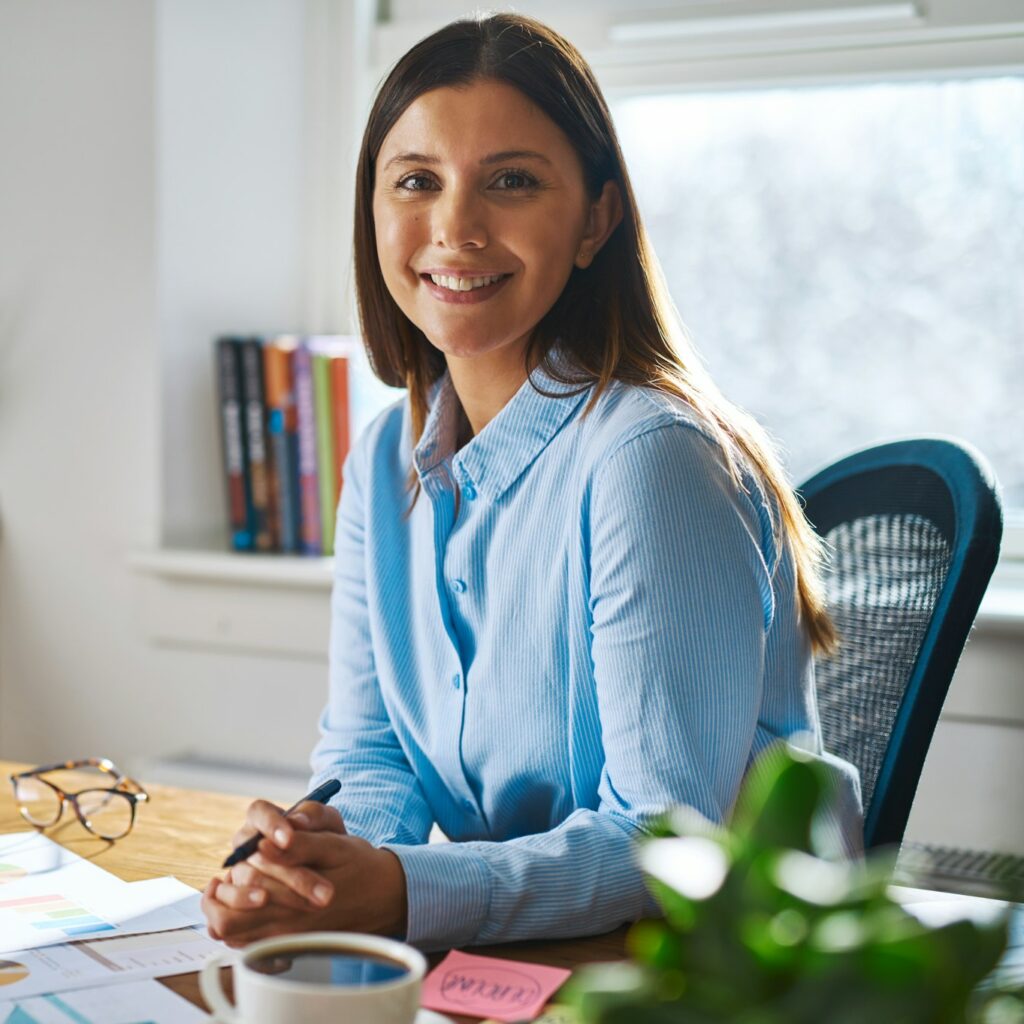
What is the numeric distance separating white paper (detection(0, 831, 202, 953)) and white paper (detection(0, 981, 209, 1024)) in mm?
96

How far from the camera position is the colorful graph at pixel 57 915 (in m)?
0.88


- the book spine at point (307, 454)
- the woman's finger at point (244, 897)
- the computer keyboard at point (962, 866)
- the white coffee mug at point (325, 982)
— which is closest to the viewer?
the white coffee mug at point (325, 982)

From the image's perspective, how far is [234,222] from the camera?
8.04 ft

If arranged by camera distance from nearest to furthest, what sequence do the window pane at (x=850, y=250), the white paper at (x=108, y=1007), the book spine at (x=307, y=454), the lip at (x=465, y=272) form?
the white paper at (x=108, y=1007), the lip at (x=465, y=272), the window pane at (x=850, y=250), the book spine at (x=307, y=454)

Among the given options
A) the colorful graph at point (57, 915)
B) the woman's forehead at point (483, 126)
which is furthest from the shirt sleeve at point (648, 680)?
the woman's forehead at point (483, 126)

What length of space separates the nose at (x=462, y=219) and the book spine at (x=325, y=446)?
43.5 inches

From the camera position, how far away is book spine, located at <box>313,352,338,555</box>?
7.57 ft

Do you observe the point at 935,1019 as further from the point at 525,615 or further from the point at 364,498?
the point at 364,498

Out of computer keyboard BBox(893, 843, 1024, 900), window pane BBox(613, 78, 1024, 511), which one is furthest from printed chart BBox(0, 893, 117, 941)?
window pane BBox(613, 78, 1024, 511)

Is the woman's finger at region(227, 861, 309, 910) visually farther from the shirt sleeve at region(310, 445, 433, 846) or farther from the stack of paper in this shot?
the shirt sleeve at region(310, 445, 433, 846)

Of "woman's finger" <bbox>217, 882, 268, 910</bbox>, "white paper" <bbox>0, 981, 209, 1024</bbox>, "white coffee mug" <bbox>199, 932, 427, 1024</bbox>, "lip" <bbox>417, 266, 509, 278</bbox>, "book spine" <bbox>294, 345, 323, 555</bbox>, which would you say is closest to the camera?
"white coffee mug" <bbox>199, 932, 427, 1024</bbox>

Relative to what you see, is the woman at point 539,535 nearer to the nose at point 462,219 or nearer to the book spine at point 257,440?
the nose at point 462,219

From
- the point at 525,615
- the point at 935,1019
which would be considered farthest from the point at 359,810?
the point at 935,1019

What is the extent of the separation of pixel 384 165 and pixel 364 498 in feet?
1.09
